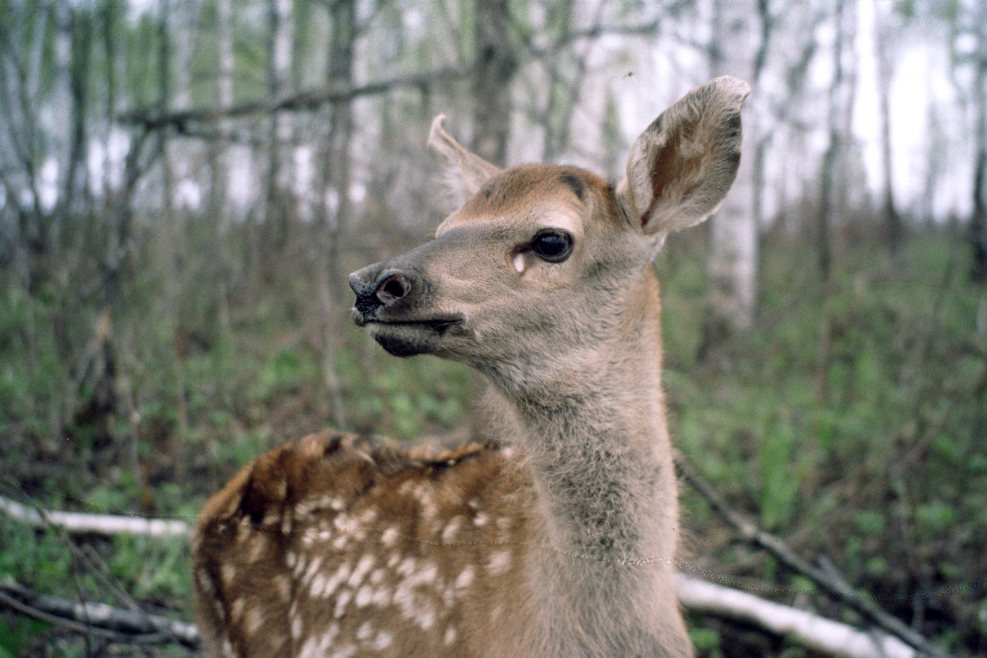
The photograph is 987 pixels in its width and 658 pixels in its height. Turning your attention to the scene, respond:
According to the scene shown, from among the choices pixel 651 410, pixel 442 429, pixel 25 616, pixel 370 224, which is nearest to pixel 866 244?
pixel 442 429

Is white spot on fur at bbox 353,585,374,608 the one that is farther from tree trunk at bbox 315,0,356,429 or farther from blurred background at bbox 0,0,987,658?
tree trunk at bbox 315,0,356,429

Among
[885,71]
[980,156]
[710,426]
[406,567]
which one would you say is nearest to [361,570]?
[406,567]

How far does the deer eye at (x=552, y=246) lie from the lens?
6.12 ft

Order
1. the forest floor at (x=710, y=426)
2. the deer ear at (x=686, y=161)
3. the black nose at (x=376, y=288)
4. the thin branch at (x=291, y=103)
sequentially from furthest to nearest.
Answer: the thin branch at (x=291, y=103)
the forest floor at (x=710, y=426)
the black nose at (x=376, y=288)
the deer ear at (x=686, y=161)

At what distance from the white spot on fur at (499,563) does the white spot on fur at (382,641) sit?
0.39 meters

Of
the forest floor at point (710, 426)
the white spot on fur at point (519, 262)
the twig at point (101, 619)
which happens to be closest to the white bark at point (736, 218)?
the forest floor at point (710, 426)

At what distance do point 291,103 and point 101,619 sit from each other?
2.45 metres

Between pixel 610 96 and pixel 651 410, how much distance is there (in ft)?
3.43

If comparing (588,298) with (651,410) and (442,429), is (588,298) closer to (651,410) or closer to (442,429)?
(651,410)

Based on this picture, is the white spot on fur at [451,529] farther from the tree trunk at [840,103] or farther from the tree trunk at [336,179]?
the tree trunk at [840,103]

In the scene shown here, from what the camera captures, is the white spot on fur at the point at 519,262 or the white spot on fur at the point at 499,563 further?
the white spot on fur at the point at 499,563

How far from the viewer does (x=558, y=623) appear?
1819 millimetres

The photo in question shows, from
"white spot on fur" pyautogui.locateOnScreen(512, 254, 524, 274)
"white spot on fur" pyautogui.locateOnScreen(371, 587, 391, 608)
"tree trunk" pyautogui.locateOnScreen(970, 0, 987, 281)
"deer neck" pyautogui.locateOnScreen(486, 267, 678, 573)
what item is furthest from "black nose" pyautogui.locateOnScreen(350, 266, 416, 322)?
"tree trunk" pyautogui.locateOnScreen(970, 0, 987, 281)

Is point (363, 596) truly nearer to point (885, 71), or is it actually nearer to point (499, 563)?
point (499, 563)
